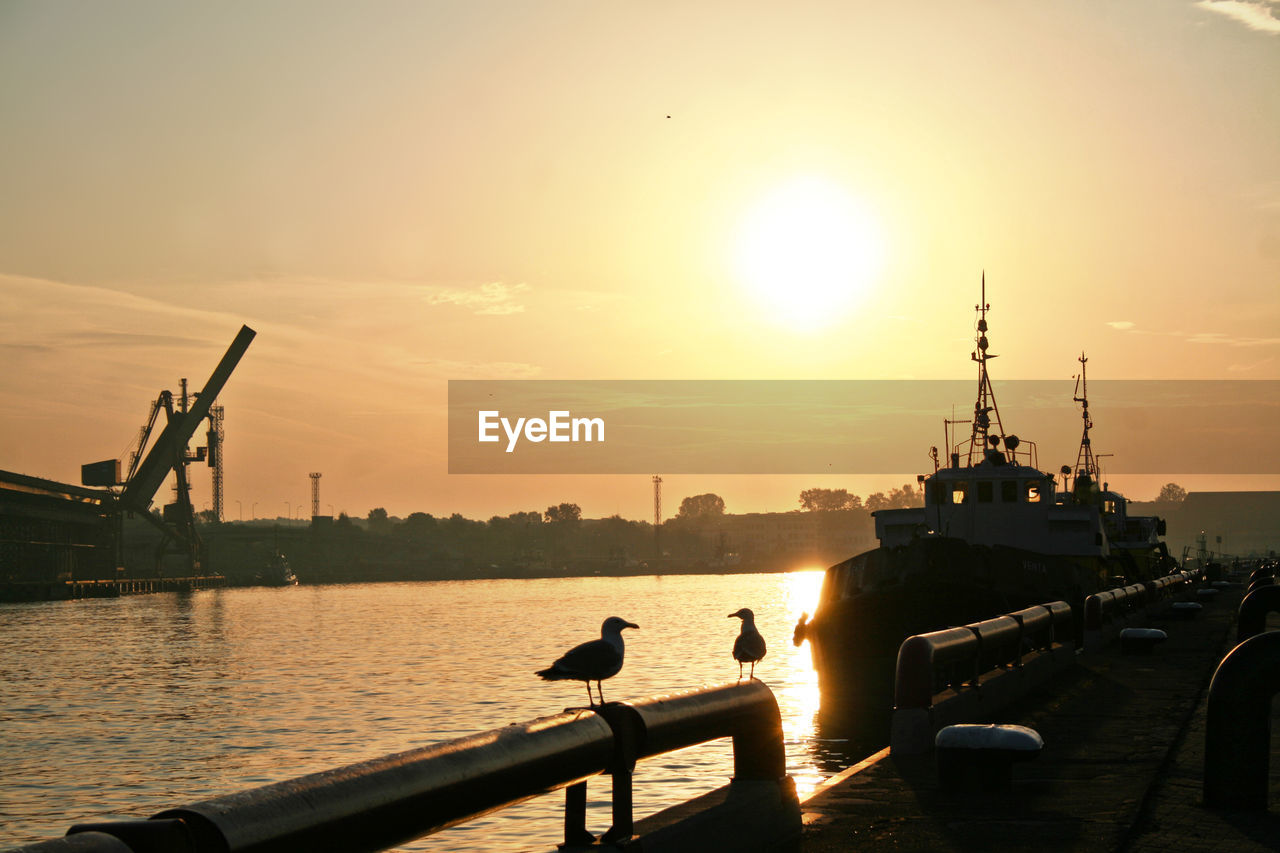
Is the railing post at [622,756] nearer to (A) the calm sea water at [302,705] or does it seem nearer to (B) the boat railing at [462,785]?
(B) the boat railing at [462,785]

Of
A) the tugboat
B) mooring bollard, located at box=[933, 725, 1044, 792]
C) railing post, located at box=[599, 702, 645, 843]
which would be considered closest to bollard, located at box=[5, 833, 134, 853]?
railing post, located at box=[599, 702, 645, 843]

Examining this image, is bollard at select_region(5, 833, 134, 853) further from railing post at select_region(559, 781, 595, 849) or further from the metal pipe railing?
the metal pipe railing

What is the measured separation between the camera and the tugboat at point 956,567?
3244 cm

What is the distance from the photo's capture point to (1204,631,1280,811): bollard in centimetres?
851

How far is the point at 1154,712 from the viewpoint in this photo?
1430 centimetres

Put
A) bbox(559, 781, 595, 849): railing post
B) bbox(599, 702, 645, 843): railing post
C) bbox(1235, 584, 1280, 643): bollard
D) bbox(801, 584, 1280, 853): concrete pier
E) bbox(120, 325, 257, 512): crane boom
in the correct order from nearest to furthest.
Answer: bbox(559, 781, 595, 849): railing post
bbox(599, 702, 645, 843): railing post
bbox(801, 584, 1280, 853): concrete pier
bbox(1235, 584, 1280, 643): bollard
bbox(120, 325, 257, 512): crane boom

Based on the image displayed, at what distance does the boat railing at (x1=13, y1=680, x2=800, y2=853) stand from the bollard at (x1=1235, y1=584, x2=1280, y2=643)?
10.6 m

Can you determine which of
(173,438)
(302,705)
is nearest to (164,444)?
(173,438)

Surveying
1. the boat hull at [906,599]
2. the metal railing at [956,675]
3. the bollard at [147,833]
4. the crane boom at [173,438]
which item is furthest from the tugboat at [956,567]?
the crane boom at [173,438]

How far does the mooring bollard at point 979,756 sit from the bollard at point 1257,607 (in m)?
7.63

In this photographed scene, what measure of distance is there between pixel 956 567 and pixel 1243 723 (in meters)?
24.2

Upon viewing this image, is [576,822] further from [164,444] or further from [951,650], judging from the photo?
[164,444]

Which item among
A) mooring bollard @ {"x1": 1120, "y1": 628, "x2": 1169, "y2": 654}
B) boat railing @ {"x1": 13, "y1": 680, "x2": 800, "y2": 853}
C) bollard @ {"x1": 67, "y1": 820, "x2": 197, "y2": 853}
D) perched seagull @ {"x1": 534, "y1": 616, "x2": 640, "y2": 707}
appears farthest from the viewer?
mooring bollard @ {"x1": 1120, "y1": 628, "x2": 1169, "y2": 654}

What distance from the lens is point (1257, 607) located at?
16172 millimetres
